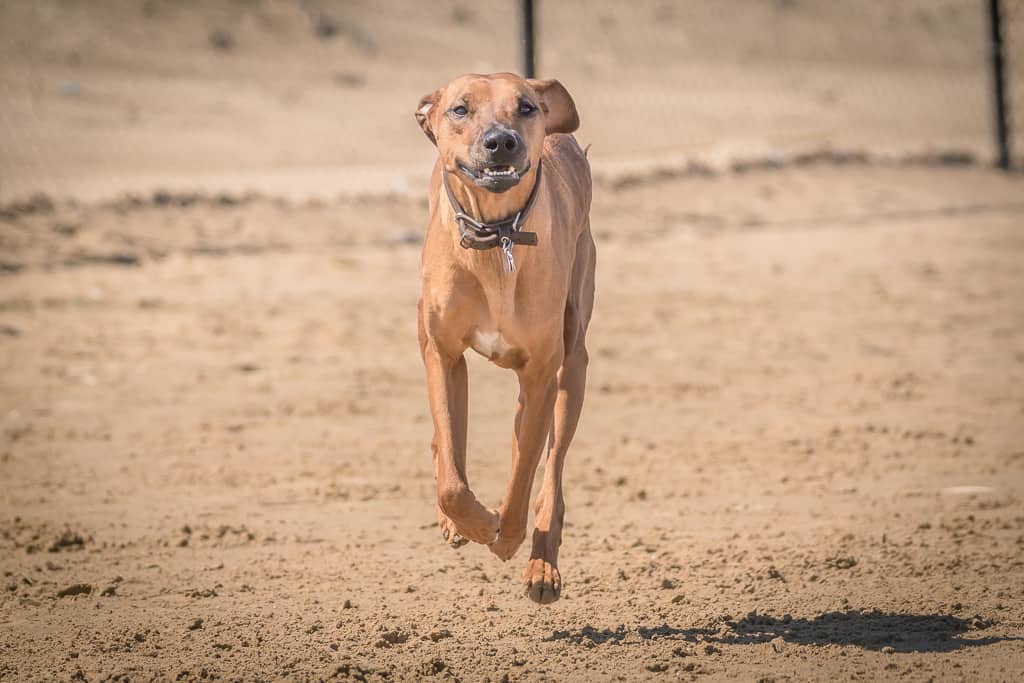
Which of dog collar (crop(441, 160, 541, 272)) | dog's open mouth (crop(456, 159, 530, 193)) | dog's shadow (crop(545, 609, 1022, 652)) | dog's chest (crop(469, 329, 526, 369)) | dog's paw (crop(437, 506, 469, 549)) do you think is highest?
dog's open mouth (crop(456, 159, 530, 193))

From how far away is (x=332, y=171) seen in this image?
17.6 m

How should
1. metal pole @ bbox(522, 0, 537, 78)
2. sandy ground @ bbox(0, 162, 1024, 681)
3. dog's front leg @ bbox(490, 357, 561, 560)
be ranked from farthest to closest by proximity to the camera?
metal pole @ bbox(522, 0, 537, 78) → sandy ground @ bbox(0, 162, 1024, 681) → dog's front leg @ bbox(490, 357, 561, 560)

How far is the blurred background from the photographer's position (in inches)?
725

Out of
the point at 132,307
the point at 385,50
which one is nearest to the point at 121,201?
the point at 132,307

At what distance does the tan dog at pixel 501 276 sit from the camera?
485cm

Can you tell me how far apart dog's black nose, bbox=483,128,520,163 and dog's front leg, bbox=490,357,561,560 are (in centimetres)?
94

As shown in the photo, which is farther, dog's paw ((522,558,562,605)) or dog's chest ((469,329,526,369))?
dog's paw ((522,558,562,605))

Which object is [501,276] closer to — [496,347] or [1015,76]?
[496,347]

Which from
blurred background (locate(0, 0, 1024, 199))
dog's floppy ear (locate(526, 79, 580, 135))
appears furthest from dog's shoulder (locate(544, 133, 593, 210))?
blurred background (locate(0, 0, 1024, 199))

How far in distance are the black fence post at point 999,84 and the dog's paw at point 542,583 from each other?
14.5m

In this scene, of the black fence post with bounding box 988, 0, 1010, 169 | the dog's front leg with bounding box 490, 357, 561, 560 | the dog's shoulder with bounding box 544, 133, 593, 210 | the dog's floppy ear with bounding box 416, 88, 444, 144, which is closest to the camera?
the dog's floppy ear with bounding box 416, 88, 444, 144

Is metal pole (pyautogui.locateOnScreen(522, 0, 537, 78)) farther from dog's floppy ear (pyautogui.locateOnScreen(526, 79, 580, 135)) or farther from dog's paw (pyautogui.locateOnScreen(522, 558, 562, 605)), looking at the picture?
dog's paw (pyautogui.locateOnScreen(522, 558, 562, 605))

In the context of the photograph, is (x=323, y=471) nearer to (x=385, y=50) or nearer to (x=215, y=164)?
(x=215, y=164)

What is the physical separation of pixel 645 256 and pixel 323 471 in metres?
6.26
